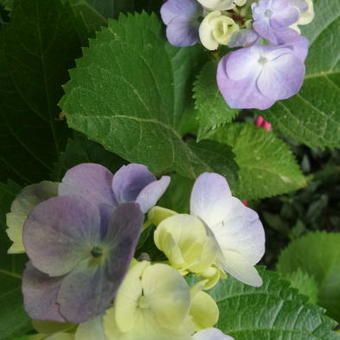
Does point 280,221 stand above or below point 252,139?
below

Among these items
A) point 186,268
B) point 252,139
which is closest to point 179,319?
point 186,268

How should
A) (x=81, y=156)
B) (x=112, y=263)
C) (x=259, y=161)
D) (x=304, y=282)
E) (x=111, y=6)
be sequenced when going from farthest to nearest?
1. (x=304, y=282)
2. (x=259, y=161)
3. (x=111, y=6)
4. (x=81, y=156)
5. (x=112, y=263)

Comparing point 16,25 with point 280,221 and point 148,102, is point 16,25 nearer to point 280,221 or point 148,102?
point 148,102

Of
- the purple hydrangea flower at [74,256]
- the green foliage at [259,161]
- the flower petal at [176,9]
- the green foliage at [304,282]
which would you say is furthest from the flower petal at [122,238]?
the green foliage at [304,282]

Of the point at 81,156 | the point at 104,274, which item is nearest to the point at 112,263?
the point at 104,274

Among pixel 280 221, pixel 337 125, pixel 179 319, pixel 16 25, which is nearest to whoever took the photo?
pixel 179 319

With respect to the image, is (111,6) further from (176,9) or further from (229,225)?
(229,225)

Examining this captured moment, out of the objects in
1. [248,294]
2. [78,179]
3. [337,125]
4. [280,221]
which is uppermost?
[78,179]
